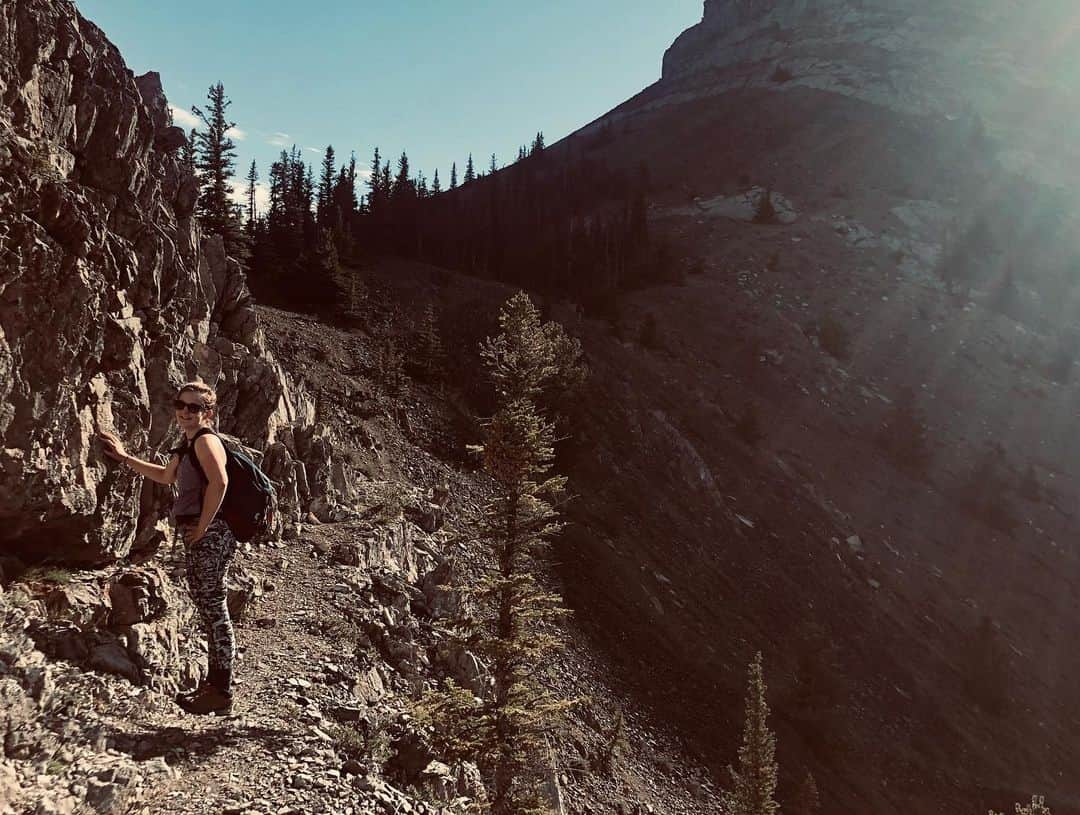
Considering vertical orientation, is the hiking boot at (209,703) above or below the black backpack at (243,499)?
below

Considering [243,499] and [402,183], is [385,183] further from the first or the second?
[243,499]

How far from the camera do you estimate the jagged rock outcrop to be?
743 cm

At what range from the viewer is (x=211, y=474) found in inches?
218

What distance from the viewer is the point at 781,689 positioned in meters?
30.3

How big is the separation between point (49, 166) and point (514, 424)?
369 inches

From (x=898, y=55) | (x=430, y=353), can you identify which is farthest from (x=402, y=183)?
(x=898, y=55)

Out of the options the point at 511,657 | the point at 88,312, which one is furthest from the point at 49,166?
the point at 511,657

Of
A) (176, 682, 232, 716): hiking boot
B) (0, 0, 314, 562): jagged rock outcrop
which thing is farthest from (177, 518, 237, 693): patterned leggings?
(0, 0, 314, 562): jagged rock outcrop

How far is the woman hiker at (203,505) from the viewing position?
5.58 meters

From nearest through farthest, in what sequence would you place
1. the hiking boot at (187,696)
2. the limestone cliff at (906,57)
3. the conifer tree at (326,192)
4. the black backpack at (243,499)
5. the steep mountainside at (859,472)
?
the black backpack at (243,499)
the hiking boot at (187,696)
the steep mountainside at (859,472)
the conifer tree at (326,192)
the limestone cliff at (906,57)

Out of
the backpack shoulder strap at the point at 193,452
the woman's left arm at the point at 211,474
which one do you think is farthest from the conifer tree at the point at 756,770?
the backpack shoulder strap at the point at 193,452

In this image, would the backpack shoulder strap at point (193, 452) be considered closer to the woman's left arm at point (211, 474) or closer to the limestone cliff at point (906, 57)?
the woman's left arm at point (211, 474)

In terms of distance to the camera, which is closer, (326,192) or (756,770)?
(756,770)

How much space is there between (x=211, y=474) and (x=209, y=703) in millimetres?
3361
